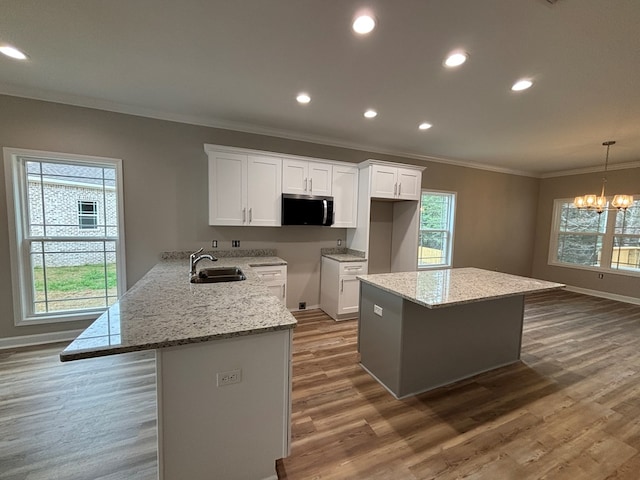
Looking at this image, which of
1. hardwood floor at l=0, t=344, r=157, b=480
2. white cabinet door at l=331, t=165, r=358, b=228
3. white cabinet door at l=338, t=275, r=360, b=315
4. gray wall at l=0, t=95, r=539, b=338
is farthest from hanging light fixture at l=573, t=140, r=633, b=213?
hardwood floor at l=0, t=344, r=157, b=480

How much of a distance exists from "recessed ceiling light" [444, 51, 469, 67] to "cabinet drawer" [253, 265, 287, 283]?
8.90 feet

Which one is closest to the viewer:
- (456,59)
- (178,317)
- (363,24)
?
(178,317)

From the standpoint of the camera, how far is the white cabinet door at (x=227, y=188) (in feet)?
10.9

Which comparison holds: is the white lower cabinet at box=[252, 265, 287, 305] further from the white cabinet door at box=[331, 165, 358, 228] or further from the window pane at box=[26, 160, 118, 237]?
the window pane at box=[26, 160, 118, 237]

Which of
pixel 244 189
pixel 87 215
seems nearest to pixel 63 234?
pixel 87 215

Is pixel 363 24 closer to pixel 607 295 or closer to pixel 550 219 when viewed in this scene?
pixel 550 219

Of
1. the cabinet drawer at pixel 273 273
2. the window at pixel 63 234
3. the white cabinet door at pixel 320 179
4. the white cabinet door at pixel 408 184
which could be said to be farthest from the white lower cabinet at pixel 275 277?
the white cabinet door at pixel 408 184

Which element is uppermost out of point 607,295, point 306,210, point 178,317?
point 306,210

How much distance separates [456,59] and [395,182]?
6.93ft

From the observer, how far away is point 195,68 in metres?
2.29

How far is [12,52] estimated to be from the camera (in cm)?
213

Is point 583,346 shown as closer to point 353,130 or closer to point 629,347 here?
point 629,347

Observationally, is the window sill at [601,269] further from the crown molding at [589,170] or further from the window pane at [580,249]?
the crown molding at [589,170]

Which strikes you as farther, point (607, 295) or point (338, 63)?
point (607, 295)
